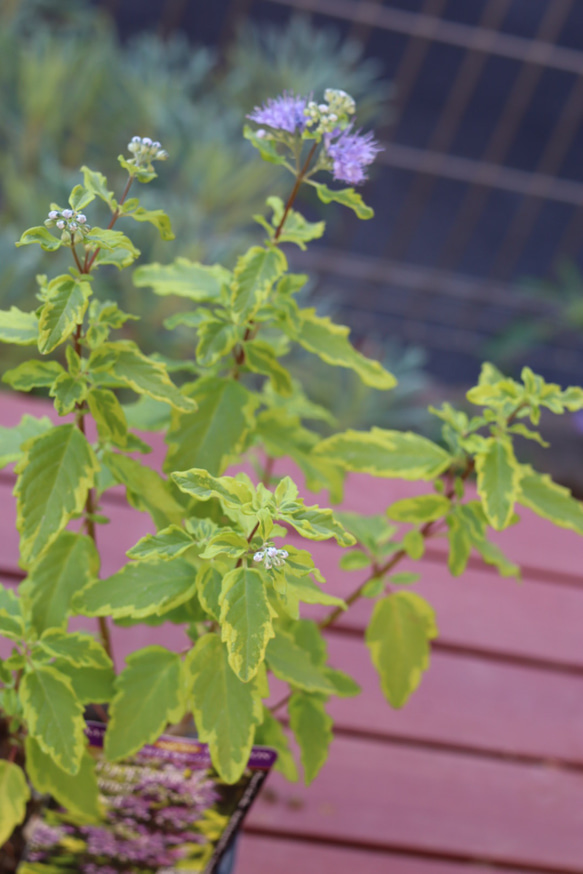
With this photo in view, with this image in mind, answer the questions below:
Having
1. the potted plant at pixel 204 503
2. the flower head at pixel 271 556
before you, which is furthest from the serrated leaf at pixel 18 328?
the flower head at pixel 271 556

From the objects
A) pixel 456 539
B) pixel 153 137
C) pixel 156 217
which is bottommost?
pixel 456 539

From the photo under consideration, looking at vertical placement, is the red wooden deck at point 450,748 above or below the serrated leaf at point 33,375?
below

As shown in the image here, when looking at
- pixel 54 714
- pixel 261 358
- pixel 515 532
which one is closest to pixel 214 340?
pixel 261 358

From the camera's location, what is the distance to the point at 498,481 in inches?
22.9

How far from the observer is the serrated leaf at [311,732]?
0.66 m

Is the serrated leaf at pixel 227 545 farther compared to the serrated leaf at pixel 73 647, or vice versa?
the serrated leaf at pixel 73 647

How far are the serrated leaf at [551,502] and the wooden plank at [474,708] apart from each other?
1.33ft

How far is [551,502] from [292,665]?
0.74 feet

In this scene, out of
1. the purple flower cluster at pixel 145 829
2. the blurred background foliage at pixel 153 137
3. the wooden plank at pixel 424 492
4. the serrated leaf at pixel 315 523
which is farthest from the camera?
the blurred background foliage at pixel 153 137

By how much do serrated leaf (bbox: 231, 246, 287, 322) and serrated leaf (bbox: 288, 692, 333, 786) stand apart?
0.99ft

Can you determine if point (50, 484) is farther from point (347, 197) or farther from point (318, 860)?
point (318, 860)

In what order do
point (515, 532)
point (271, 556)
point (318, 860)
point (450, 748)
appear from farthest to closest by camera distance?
1. point (515, 532)
2. point (450, 748)
3. point (318, 860)
4. point (271, 556)

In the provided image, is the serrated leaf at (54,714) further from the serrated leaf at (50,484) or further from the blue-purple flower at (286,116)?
the blue-purple flower at (286,116)

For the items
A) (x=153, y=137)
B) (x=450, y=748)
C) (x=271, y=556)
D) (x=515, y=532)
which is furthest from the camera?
(x=153, y=137)
